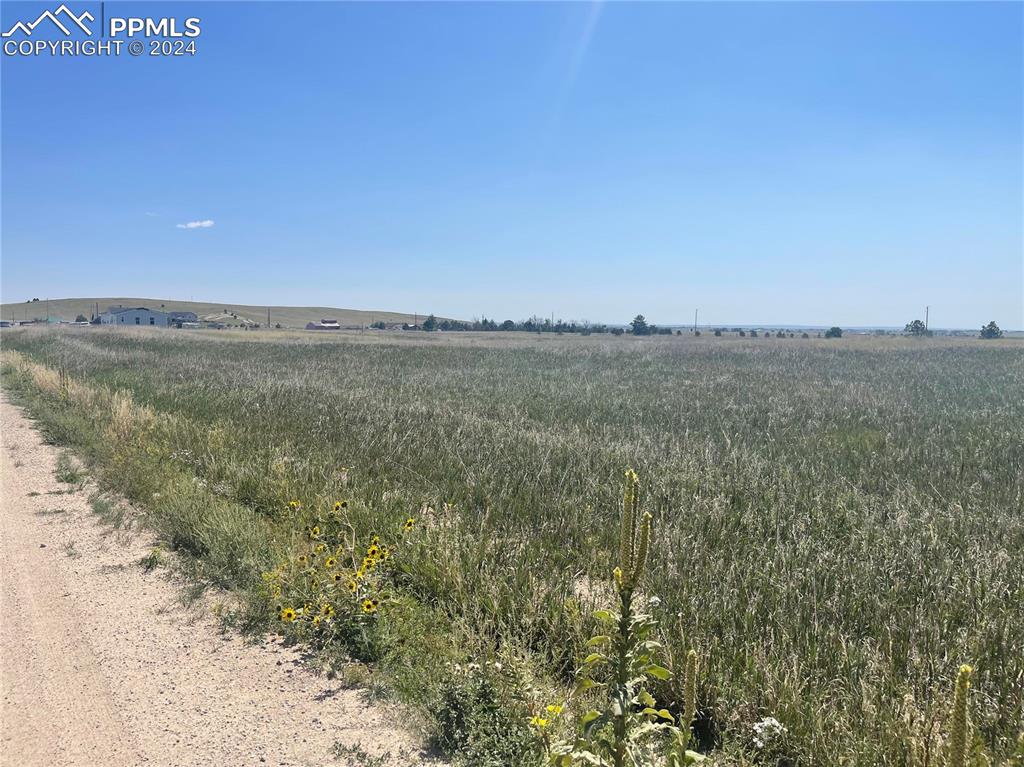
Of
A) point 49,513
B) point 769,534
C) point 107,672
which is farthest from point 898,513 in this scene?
point 49,513

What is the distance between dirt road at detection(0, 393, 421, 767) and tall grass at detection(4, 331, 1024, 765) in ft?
1.73

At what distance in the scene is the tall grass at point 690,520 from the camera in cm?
369

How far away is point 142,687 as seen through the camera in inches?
152

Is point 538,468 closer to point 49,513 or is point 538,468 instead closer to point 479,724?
point 479,724

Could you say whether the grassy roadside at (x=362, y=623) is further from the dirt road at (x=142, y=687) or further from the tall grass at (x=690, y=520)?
the dirt road at (x=142, y=687)

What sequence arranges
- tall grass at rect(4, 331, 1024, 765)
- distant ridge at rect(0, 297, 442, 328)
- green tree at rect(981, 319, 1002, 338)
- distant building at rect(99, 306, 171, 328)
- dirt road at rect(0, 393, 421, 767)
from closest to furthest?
dirt road at rect(0, 393, 421, 767) < tall grass at rect(4, 331, 1024, 765) < green tree at rect(981, 319, 1002, 338) < distant building at rect(99, 306, 171, 328) < distant ridge at rect(0, 297, 442, 328)

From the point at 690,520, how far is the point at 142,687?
503 cm

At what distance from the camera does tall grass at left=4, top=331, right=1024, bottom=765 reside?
3.69 meters

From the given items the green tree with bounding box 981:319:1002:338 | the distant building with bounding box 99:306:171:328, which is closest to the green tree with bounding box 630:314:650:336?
the green tree with bounding box 981:319:1002:338

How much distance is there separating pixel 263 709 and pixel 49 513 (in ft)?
17.3

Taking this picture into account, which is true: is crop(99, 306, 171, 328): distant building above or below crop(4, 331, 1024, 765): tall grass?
above

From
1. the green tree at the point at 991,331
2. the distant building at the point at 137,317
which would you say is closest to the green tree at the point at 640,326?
the green tree at the point at 991,331

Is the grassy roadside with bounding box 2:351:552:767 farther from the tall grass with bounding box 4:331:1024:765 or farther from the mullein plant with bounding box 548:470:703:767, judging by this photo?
the mullein plant with bounding box 548:470:703:767

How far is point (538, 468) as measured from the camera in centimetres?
848
